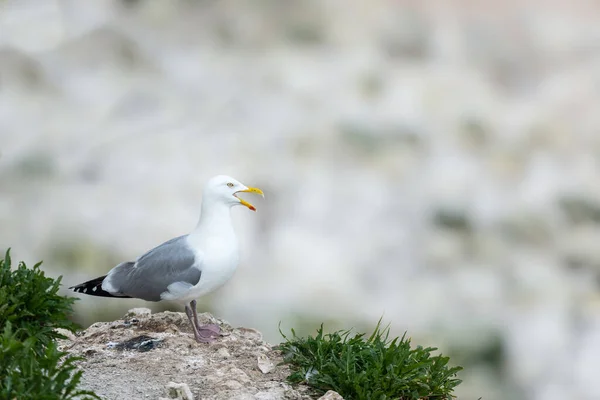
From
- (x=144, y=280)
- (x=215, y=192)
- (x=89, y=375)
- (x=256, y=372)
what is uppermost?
(x=215, y=192)

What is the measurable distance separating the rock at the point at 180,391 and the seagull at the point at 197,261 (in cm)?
58

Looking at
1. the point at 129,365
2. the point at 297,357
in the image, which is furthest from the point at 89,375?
the point at 297,357

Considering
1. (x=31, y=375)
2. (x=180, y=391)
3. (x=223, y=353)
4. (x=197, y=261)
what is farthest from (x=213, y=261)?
(x=31, y=375)

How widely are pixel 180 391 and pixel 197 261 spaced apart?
722 millimetres

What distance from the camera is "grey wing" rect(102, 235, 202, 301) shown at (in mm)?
3881

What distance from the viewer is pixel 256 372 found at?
3830 millimetres

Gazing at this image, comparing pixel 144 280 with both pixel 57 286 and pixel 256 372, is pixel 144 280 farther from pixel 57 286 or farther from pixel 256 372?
pixel 256 372

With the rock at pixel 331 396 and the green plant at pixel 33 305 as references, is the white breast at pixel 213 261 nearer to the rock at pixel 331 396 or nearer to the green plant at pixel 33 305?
the green plant at pixel 33 305

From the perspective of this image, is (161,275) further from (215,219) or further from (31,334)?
(31,334)

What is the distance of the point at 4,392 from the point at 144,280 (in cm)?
114

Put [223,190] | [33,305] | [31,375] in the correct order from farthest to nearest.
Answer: [223,190], [33,305], [31,375]

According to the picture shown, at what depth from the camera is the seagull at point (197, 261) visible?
389 centimetres

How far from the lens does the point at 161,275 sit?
3.91 meters

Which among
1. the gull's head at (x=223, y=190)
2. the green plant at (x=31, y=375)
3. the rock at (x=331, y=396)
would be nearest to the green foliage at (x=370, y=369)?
the rock at (x=331, y=396)
